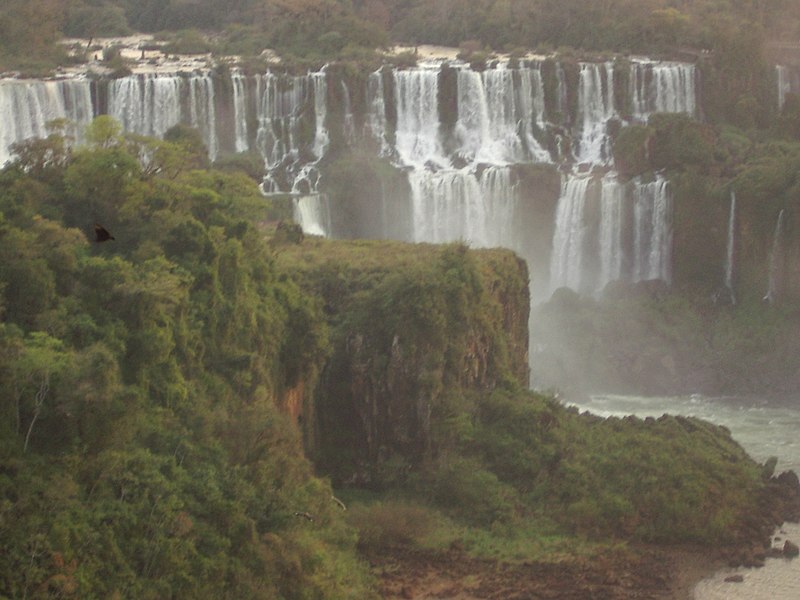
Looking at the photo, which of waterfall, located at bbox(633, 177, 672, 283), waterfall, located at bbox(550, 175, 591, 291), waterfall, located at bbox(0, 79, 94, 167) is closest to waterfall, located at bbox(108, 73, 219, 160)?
waterfall, located at bbox(0, 79, 94, 167)

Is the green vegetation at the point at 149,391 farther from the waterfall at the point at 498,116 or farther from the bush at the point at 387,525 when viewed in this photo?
the waterfall at the point at 498,116

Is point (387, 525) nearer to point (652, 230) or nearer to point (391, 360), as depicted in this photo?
point (391, 360)

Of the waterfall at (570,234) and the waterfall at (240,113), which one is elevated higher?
the waterfall at (240,113)

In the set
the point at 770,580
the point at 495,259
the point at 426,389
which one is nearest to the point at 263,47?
the point at 495,259

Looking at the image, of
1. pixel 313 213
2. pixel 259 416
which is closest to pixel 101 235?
pixel 259 416

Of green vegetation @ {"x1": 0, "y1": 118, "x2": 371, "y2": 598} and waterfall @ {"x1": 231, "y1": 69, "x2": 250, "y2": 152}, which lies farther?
waterfall @ {"x1": 231, "y1": 69, "x2": 250, "y2": 152}

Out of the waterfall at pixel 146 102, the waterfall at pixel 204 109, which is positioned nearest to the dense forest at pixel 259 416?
the waterfall at pixel 146 102

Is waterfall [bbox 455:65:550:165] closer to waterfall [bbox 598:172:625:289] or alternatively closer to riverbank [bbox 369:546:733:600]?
waterfall [bbox 598:172:625:289]
